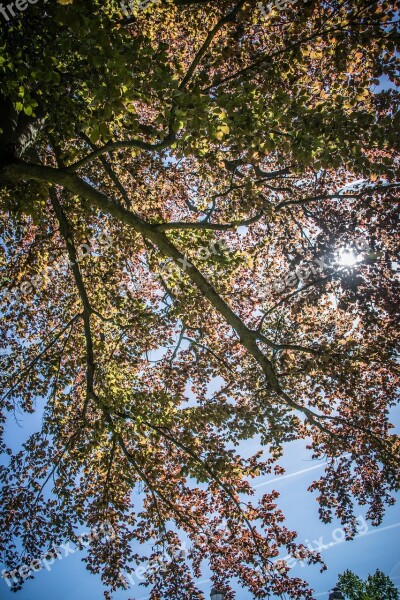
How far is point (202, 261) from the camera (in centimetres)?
746

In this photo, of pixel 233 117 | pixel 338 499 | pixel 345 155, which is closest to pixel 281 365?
pixel 338 499

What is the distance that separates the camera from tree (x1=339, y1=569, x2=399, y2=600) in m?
20.6

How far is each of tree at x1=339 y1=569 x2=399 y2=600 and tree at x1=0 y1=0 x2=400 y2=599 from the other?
2030 centimetres

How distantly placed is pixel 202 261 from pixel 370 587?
82.8 ft

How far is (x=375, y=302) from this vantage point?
20.4ft

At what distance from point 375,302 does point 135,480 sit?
19.1ft

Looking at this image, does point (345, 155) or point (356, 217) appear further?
point (356, 217)

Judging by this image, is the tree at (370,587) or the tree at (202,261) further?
the tree at (370,587)

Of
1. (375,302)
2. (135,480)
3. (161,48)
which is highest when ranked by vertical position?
(161,48)

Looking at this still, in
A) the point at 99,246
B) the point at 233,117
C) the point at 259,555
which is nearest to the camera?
the point at 233,117

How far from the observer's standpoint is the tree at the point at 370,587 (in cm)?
2058

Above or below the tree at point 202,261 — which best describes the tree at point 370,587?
below

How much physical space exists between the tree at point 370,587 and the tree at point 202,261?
20.3m

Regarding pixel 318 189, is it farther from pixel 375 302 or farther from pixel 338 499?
pixel 338 499
